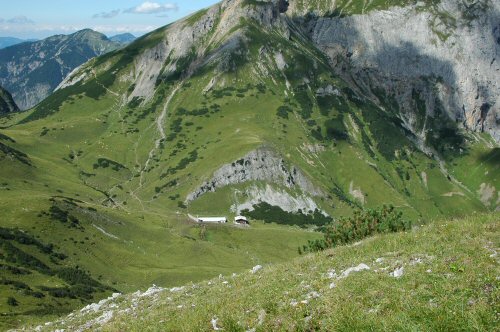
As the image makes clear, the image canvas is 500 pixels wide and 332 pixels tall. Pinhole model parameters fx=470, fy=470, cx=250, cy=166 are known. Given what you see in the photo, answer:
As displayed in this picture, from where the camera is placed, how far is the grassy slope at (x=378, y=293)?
44.7 feet

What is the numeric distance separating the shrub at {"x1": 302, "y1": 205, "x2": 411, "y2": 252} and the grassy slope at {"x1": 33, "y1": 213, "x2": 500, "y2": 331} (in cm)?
1909

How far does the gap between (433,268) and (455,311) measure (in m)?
5.45

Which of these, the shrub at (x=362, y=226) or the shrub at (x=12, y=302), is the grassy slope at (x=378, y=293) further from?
the shrub at (x=12, y=302)

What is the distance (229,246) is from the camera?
19338 cm

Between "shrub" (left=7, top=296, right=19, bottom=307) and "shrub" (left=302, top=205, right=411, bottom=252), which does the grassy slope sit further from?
"shrub" (left=7, top=296, right=19, bottom=307)

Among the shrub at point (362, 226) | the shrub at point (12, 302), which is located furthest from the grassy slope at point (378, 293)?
the shrub at point (12, 302)

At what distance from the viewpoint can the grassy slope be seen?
13.6 meters

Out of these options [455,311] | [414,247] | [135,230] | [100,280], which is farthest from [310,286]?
[135,230]

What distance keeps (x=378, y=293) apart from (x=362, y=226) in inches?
1370

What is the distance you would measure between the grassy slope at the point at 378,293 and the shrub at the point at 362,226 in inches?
751

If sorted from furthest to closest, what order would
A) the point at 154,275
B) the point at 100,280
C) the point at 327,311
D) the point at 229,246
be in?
the point at 229,246 → the point at 154,275 → the point at 100,280 → the point at 327,311

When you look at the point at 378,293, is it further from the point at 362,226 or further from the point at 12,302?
the point at 12,302

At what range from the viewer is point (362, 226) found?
1980 inches

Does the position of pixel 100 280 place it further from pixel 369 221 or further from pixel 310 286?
pixel 310 286
